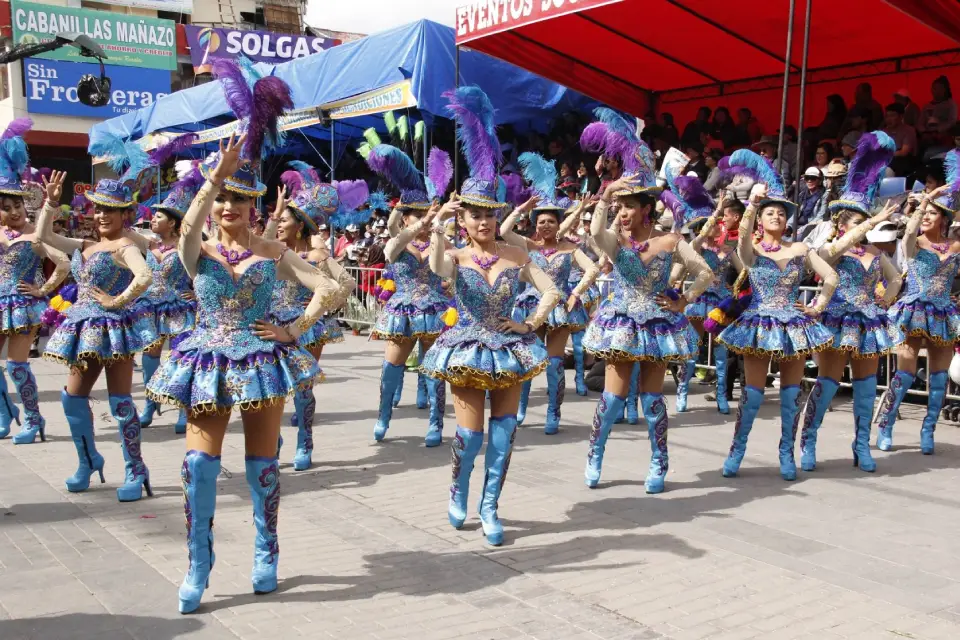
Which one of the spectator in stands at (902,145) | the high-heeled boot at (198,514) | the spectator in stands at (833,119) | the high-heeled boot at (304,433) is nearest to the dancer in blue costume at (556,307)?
the high-heeled boot at (304,433)

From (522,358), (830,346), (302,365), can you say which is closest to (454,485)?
(522,358)

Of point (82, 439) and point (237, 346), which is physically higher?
point (237, 346)

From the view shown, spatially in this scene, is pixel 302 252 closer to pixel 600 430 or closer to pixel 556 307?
pixel 556 307

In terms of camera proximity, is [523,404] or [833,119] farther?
[833,119]

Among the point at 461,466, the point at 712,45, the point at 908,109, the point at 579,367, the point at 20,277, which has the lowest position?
the point at 461,466

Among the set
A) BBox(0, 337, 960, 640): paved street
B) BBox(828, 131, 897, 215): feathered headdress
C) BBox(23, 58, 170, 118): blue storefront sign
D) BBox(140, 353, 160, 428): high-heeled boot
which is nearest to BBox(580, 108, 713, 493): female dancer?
BBox(0, 337, 960, 640): paved street

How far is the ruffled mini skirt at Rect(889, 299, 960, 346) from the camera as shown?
7.89 m

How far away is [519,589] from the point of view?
4.79m

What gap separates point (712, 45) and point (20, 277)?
1090 centimetres

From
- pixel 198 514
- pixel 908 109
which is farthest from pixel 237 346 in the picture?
pixel 908 109

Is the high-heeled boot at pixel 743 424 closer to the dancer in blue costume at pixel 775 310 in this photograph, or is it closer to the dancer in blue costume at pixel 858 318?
the dancer in blue costume at pixel 775 310

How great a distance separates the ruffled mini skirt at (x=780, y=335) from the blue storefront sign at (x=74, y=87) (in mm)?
32525

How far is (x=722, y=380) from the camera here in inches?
399

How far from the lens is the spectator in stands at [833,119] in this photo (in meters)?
13.5
